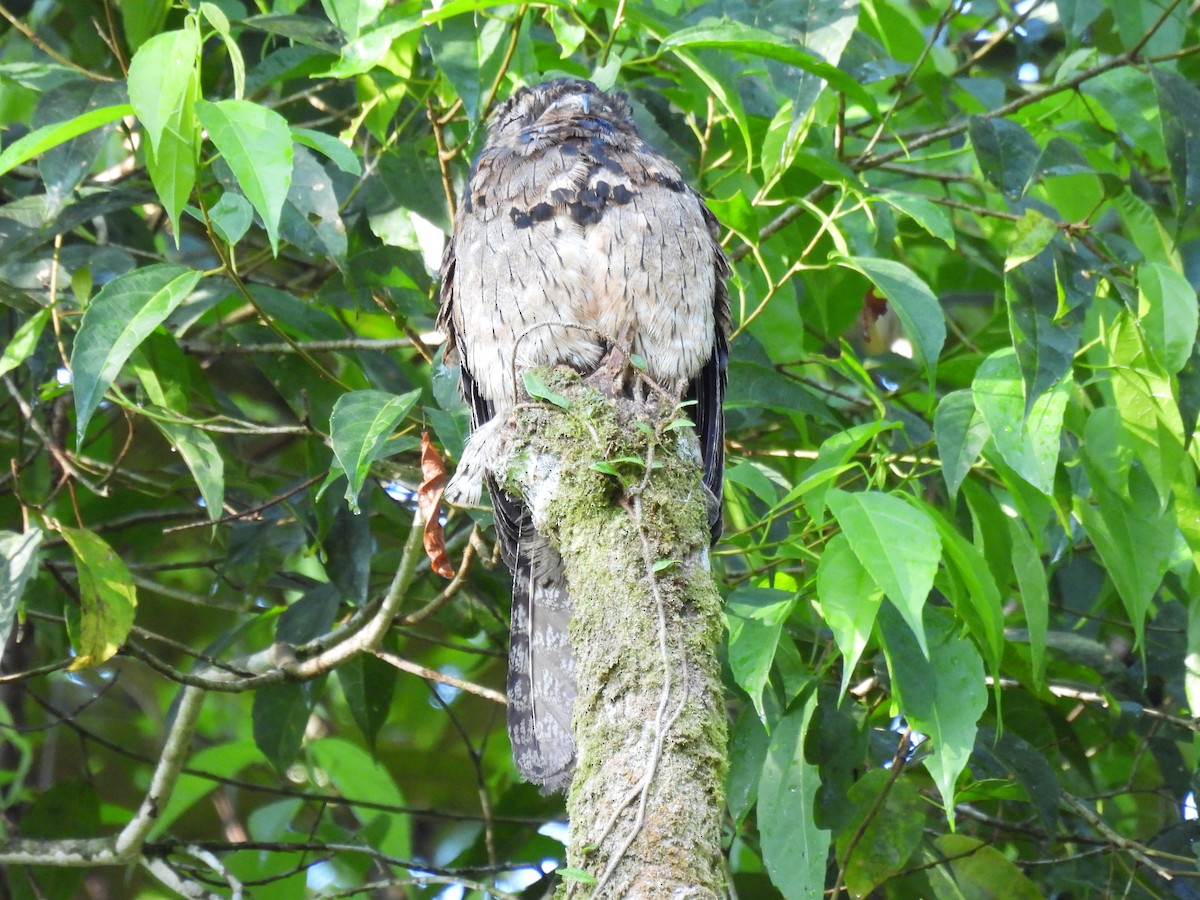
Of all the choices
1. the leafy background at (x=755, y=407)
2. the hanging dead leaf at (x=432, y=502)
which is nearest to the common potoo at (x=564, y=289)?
the leafy background at (x=755, y=407)

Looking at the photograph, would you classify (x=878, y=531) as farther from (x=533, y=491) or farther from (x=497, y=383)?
(x=497, y=383)

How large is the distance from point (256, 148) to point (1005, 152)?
1.56 m

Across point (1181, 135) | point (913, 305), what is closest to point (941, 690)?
point (913, 305)

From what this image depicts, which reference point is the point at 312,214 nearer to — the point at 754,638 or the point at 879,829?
the point at 754,638

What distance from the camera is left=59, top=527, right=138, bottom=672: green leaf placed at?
8.02 ft

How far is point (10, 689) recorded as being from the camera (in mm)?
4039

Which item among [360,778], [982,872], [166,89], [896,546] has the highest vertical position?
[166,89]

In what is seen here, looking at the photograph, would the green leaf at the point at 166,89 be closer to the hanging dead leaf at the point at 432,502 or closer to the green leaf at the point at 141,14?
the hanging dead leaf at the point at 432,502

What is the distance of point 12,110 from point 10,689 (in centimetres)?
182

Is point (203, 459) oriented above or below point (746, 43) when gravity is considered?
below

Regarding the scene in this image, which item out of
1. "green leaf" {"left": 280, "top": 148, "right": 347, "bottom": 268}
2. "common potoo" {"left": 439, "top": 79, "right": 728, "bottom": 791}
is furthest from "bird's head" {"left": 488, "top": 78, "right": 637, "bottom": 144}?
"green leaf" {"left": 280, "top": 148, "right": 347, "bottom": 268}

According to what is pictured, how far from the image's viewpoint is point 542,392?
2.27 m

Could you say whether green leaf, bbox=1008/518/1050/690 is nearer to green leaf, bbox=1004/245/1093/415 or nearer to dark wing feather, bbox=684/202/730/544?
green leaf, bbox=1004/245/1093/415

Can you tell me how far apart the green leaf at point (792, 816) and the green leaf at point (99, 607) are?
1268 millimetres
